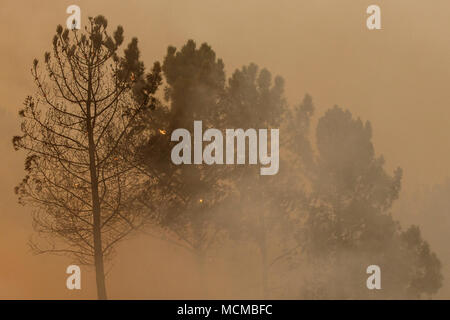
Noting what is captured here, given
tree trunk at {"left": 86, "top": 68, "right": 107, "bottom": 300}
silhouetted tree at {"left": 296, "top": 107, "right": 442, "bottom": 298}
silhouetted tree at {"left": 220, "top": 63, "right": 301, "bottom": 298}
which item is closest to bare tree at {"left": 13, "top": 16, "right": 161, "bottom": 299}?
tree trunk at {"left": 86, "top": 68, "right": 107, "bottom": 300}

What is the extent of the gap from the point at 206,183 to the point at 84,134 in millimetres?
4883

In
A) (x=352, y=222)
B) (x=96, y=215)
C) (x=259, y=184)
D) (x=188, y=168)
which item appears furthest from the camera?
(x=352, y=222)

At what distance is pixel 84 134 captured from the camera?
12.2 m

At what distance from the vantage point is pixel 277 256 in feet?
61.5

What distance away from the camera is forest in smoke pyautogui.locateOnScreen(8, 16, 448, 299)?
12.1 meters

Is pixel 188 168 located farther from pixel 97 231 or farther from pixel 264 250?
pixel 264 250

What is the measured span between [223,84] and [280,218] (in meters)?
5.40

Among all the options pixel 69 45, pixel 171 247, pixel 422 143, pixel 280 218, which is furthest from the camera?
pixel 422 143

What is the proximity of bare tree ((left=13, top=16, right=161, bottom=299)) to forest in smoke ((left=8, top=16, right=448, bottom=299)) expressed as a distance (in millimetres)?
31

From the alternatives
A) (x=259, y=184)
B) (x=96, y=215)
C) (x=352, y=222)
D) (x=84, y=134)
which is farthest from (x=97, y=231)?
(x=352, y=222)

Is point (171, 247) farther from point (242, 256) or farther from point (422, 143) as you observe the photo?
point (422, 143)

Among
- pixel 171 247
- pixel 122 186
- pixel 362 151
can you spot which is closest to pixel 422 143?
pixel 362 151

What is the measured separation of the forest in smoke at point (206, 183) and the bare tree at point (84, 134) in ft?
0.10

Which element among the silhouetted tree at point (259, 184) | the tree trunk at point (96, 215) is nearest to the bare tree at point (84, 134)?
the tree trunk at point (96, 215)
